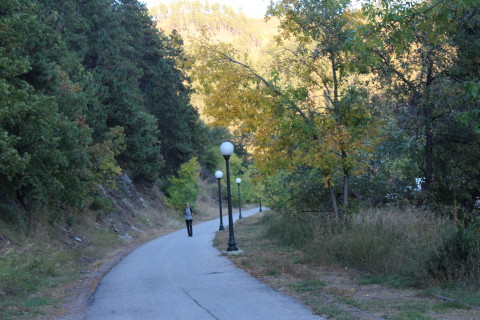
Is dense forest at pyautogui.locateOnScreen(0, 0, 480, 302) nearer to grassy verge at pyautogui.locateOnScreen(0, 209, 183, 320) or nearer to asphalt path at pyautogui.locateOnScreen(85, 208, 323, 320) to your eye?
grassy verge at pyautogui.locateOnScreen(0, 209, 183, 320)

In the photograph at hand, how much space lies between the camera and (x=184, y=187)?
4756cm

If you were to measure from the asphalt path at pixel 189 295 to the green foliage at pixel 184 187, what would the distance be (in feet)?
107

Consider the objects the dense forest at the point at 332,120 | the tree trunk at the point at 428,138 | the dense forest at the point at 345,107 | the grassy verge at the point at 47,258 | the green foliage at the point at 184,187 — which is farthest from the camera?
the green foliage at the point at 184,187

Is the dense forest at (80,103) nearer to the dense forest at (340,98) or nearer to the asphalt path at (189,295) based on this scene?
the dense forest at (340,98)

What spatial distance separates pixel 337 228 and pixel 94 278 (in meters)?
6.42

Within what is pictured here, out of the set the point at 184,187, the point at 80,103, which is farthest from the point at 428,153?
the point at 184,187

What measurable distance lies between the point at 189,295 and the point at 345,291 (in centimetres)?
278

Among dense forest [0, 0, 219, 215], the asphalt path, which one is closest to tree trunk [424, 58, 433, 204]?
the asphalt path

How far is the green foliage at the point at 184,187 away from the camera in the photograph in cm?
4731

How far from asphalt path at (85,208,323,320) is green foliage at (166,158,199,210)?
107 feet

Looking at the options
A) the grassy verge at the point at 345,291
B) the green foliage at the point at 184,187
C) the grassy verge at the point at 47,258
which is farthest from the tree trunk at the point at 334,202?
the green foliage at the point at 184,187

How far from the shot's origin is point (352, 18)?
46.2ft

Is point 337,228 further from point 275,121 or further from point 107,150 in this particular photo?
point 107,150

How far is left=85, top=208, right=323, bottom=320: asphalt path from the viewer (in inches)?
301
